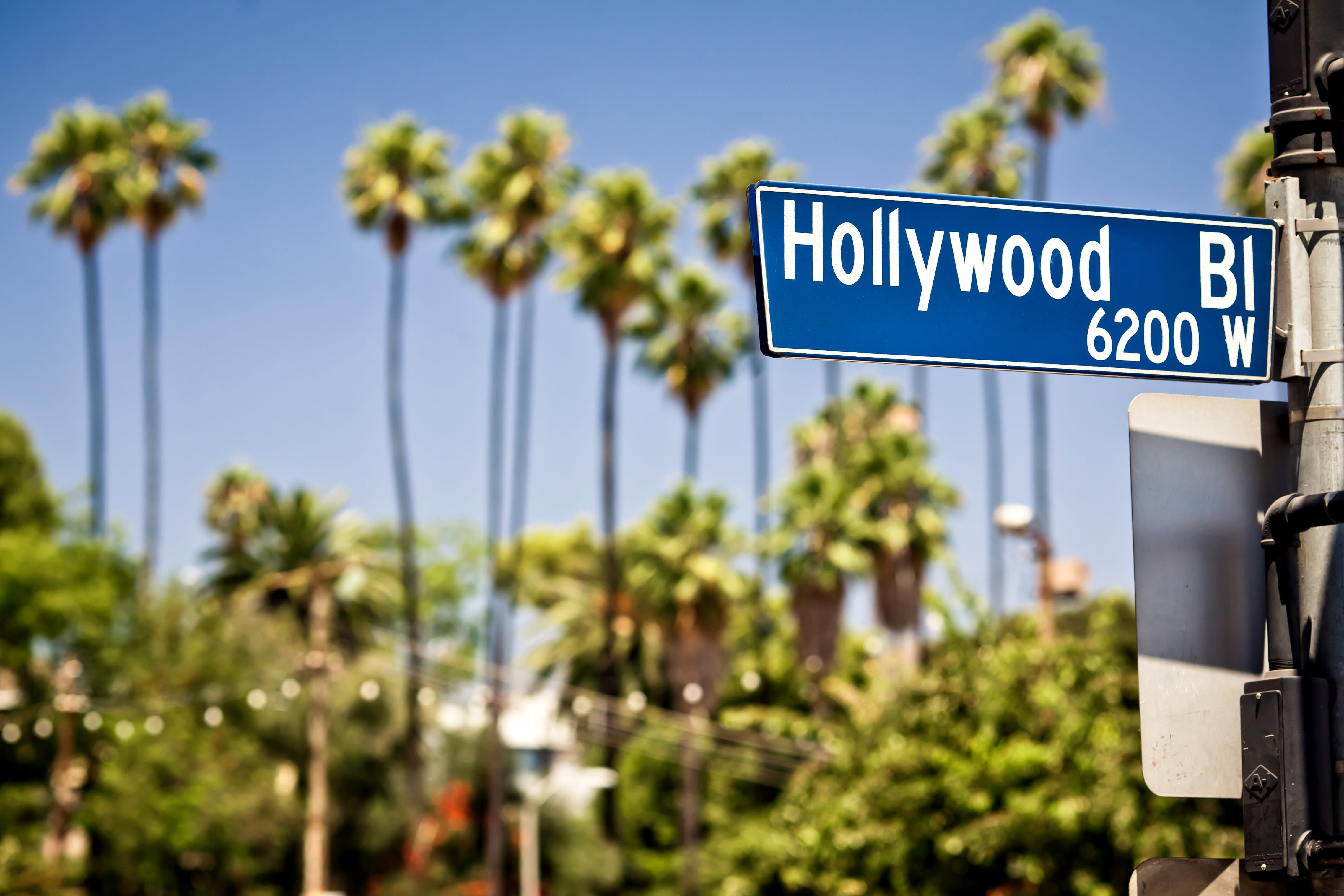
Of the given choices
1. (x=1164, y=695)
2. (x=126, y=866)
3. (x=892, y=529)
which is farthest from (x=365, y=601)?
(x=1164, y=695)

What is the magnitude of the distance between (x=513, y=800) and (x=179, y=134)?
26.5 metres

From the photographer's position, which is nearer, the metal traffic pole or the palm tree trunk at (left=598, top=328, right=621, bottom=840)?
the metal traffic pole

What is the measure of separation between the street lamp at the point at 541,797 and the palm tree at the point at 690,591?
3113 millimetres

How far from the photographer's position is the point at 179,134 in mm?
56812

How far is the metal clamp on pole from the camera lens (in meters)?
2.93

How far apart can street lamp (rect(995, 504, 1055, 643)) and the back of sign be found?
2014 centimetres

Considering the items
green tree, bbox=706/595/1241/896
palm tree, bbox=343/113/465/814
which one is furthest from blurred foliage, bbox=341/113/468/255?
green tree, bbox=706/595/1241/896

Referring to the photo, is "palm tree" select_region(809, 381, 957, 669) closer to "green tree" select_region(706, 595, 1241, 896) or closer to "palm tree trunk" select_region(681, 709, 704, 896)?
"palm tree trunk" select_region(681, 709, 704, 896)

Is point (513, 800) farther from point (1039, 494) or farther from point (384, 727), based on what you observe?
point (1039, 494)

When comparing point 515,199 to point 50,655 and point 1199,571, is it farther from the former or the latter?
point 1199,571

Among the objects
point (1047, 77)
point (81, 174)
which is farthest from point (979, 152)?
point (81, 174)

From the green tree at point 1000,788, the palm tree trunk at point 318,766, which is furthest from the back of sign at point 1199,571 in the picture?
the palm tree trunk at point 318,766

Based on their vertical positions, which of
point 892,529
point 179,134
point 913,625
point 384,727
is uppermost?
point 179,134

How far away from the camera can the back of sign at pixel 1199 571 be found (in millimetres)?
3070
